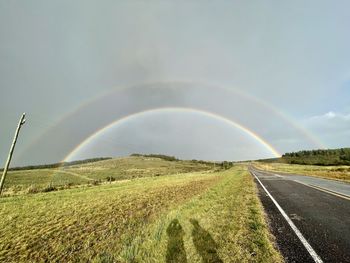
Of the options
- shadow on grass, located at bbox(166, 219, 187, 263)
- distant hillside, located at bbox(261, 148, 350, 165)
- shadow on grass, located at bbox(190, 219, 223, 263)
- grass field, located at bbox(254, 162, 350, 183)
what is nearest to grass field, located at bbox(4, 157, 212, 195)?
shadow on grass, located at bbox(166, 219, 187, 263)

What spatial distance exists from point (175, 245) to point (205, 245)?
0.78 metres

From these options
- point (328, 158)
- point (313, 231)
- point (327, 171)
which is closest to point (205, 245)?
point (313, 231)

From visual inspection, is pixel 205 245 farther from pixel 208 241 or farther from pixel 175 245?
pixel 175 245

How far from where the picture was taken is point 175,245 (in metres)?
5.41

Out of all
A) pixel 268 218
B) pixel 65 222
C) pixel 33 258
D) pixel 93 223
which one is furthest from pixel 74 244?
pixel 268 218

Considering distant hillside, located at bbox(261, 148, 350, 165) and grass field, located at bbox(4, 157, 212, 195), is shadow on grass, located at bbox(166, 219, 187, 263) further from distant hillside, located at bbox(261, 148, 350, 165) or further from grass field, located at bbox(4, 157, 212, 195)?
distant hillside, located at bbox(261, 148, 350, 165)

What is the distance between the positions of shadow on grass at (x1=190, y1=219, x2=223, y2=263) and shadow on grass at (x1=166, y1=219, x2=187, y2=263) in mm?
353

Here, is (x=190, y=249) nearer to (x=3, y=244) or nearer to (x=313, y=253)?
(x=313, y=253)

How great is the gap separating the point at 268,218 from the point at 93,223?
7.15 meters

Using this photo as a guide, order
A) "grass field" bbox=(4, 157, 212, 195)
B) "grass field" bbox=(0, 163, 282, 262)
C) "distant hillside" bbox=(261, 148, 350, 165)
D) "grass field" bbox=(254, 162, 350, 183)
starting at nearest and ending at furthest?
"grass field" bbox=(0, 163, 282, 262)
"grass field" bbox=(254, 162, 350, 183)
"grass field" bbox=(4, 157, 212, 195)
"distant hillside" bbox=(261, 148, 350, 165)

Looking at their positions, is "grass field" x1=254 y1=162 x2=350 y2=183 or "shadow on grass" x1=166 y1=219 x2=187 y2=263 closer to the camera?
"shadow on grass" x1=166 y1=219 x2=187 y2=263

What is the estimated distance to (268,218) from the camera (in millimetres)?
7281

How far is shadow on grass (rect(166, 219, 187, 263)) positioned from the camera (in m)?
4.62

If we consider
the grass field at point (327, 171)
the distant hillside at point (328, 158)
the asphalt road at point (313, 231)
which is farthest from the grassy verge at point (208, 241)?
the distant hillside at point (328, 158)
